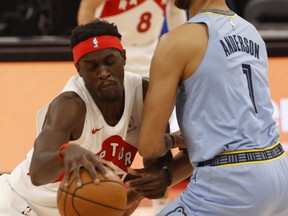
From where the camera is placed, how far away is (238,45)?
382 centimetres

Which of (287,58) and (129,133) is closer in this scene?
(129,133)

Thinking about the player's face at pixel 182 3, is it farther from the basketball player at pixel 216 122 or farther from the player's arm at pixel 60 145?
the player's arm at pixel 60 145

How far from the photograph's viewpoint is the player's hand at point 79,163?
Answer: 137 inches

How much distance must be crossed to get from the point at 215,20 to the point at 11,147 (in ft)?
10.7

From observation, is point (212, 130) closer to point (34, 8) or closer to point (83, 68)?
point (83, 68)

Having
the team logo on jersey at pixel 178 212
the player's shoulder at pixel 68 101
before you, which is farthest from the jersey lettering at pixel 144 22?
the team logo on jersey at pixel 178 212

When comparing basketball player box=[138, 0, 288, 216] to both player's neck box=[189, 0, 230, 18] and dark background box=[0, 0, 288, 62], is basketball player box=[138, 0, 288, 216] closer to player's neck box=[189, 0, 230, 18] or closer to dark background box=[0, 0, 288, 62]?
player's neck box=[189, 0, 230, 18]

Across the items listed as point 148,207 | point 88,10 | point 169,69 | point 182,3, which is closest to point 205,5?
point 182,3

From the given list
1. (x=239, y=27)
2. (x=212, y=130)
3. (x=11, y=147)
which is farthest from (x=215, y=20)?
(x=11, y=147)

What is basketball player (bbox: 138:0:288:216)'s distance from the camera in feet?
12.1

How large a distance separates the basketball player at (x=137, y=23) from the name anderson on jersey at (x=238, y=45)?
8.49 feet

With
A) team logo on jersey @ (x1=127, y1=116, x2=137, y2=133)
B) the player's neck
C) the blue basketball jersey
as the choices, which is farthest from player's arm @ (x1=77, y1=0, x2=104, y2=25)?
the blue basketball jersey

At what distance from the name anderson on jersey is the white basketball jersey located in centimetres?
66

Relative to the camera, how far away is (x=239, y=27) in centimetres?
390
